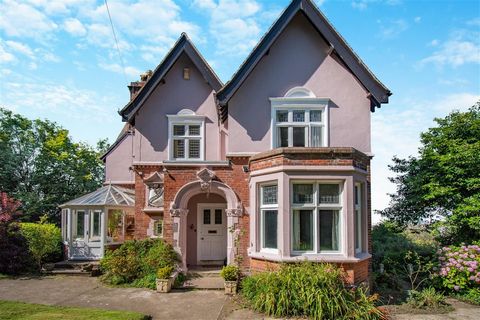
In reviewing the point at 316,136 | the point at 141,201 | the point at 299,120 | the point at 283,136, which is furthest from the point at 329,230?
the point at 141,201

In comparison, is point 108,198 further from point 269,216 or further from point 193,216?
point 269,216

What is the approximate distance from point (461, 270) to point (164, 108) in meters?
11.8

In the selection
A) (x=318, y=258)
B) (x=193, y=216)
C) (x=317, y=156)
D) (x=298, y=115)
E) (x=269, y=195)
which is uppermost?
(x=298, y=115)

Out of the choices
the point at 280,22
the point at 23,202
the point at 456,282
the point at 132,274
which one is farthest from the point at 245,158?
the point at 23,202

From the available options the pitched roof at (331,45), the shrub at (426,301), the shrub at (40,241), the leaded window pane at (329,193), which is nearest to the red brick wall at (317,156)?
the leaded window pane at (329,193)

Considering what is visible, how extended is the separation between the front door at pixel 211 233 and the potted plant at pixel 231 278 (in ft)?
11.4

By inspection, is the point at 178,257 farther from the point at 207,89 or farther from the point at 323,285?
the point at 207,89

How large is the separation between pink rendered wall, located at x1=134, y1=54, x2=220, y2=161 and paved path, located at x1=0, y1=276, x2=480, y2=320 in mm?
5394

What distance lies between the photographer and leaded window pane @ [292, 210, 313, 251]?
9.93 metres

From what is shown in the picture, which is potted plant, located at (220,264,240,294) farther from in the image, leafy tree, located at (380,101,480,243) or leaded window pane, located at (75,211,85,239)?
leaded window pane, located at (75,211,85,239)

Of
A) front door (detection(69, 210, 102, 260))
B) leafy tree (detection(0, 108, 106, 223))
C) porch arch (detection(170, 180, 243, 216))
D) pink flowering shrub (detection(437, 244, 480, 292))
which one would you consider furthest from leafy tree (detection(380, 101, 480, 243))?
leafy tree (detection(0, 108, 106, 223))

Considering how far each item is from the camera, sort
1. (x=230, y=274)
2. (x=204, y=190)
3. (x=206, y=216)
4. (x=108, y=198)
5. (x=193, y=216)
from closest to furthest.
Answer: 1. (x=230, y=274)
2. (x=204, y=190)
3. (x=193, y=216)
4. (x=206, y=216)
5. (x=108, y=198)

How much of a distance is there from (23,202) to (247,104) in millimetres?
19331

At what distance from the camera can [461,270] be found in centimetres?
1088
